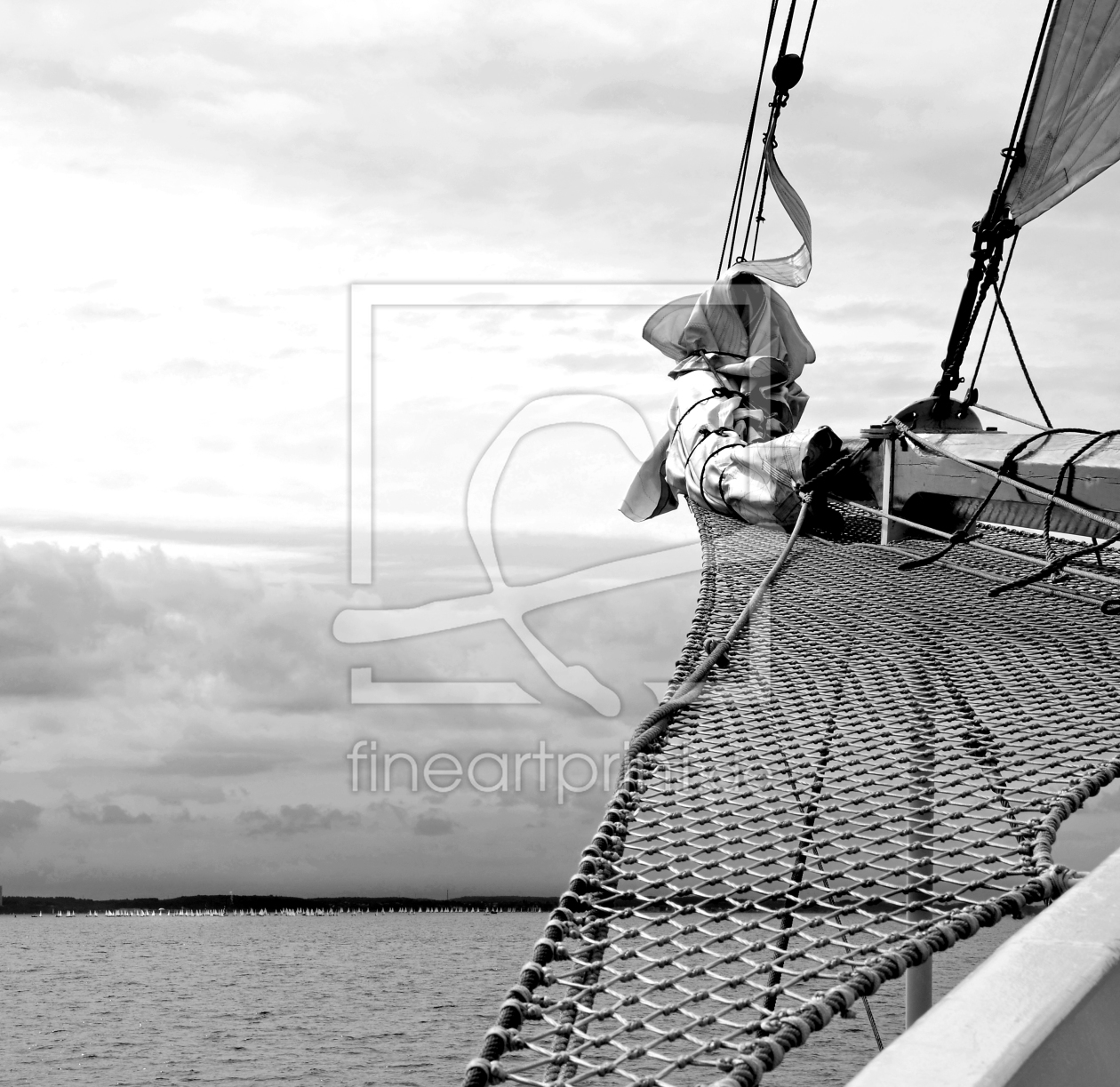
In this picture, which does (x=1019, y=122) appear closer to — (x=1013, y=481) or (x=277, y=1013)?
(x=1013, y=481)

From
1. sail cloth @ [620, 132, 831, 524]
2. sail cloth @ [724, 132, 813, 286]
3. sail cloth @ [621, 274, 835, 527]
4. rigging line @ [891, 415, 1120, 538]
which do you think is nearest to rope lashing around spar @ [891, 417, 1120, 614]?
rigging line @ [891, 415, 1120, 538]

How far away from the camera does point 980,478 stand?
4.29 meters

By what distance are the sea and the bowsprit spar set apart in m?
21.6

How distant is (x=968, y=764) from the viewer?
2693mm

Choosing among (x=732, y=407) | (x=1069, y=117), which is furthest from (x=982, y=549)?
(x=1069, y=117)

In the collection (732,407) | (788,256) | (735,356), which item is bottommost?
(732,407)

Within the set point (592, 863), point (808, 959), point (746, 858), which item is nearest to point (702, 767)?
point (746, 858)

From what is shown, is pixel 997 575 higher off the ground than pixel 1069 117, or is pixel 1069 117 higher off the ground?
pixel 1069 117

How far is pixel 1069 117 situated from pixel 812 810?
5063 millimetres

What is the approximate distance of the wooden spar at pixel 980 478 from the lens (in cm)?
385

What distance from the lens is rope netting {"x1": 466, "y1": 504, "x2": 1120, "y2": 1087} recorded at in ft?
5.53

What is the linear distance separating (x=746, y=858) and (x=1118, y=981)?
47.2 inches

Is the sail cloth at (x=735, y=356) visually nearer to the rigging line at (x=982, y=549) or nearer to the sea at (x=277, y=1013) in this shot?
the rigging line at (x=982, y=549)

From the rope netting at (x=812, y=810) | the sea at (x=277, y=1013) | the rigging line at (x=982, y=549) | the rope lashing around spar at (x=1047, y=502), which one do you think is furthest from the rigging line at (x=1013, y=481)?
the sea at (x=277, y=1013)
